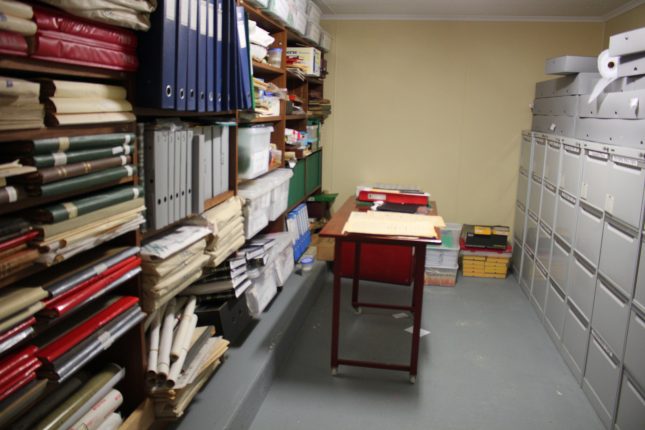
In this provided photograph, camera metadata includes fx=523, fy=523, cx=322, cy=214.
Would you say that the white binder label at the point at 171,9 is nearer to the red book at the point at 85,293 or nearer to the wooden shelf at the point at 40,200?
the wooden shelf at the point at 40,200

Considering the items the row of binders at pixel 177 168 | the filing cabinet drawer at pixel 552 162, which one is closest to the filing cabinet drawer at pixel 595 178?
the filing cabinet drawer at pixel 552 162

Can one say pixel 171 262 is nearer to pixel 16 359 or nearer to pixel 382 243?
pixel 16 359

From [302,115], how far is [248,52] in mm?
1747

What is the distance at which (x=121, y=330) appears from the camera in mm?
1683

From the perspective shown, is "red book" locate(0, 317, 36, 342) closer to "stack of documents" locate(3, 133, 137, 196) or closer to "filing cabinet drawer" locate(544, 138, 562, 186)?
"stack of documents" locate(3, 133, 137, 196)

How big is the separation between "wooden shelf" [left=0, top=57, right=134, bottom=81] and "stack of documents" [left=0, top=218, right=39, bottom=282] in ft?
1.21

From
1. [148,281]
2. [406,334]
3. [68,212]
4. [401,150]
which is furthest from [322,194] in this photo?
[68,212]

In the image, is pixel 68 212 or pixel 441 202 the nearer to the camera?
pixel 68 212

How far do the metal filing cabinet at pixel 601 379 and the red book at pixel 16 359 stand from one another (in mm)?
2339

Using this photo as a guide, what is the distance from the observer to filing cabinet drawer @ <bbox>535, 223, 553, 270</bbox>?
11.8 ft

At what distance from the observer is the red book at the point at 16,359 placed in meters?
1.26

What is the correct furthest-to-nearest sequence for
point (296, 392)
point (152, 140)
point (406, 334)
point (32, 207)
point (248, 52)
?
point (406, 334) → point (296, 392) → point (248, 52) → point (152, 140) → point (32, 207)

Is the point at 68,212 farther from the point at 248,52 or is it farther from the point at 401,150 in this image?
the point at 401,150

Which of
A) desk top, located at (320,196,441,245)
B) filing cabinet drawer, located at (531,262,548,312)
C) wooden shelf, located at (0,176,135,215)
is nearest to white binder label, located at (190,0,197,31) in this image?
wooden shelf, located at (0,176,135,215)
